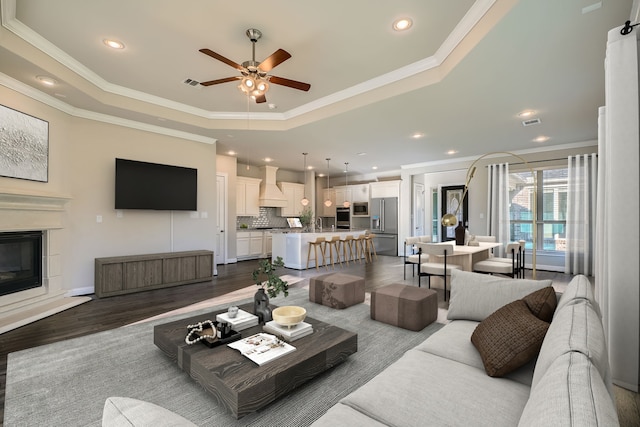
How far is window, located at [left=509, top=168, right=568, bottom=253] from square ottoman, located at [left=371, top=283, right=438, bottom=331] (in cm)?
501

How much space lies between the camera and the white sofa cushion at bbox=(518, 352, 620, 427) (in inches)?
25.2

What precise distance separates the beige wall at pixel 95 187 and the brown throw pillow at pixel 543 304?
532 cm

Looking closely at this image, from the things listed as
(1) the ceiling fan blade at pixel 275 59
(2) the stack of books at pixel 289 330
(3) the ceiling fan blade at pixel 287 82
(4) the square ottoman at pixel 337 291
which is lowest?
(4) the square ottoman at pixel 337 291

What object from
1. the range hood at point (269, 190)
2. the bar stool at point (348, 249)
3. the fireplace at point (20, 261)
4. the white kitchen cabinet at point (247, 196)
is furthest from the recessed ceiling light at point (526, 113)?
the fireplace at point (20, 261)

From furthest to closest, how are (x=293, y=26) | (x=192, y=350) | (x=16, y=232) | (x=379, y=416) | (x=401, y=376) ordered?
(x=16, y=232) < (x=293, y=26) < (x=192, y=350) < (x=401, y=376) < (x=379, y=416)

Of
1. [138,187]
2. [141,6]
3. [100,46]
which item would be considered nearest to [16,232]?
[138,187]

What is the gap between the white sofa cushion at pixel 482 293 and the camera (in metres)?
2.15

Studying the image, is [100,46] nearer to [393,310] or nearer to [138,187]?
[138,187]

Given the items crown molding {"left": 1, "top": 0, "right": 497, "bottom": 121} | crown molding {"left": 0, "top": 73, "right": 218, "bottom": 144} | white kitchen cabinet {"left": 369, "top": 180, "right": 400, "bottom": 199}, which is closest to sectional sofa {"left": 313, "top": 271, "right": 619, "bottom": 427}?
crown molding {"left": 1, "top": 0, "right": 497, "bottom": 121}

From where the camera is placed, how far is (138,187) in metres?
4.98

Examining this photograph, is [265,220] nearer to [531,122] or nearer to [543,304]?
[531,122]

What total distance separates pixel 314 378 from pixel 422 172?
735 centimetres

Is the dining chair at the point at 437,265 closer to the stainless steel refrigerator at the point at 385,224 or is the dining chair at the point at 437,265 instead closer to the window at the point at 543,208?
the window at the point at 543,208

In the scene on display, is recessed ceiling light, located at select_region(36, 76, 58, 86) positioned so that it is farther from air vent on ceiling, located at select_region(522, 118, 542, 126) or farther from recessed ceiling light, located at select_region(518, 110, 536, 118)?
air vent on ceiling, located at select_region(522, 118, 542, 126)
